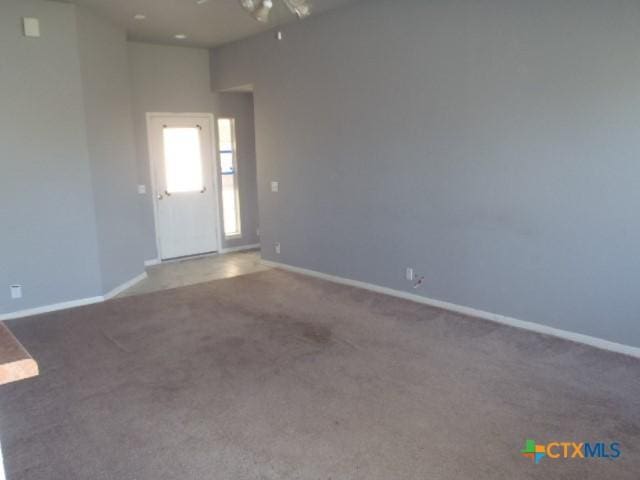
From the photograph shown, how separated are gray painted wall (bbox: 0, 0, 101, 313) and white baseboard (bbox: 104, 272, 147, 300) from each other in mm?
349

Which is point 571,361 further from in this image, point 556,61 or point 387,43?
point 387,43

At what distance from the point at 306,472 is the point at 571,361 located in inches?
84.5

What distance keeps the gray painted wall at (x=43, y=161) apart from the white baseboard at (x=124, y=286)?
0.35 m

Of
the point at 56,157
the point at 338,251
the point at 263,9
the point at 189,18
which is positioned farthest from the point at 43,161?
the point at 338,251

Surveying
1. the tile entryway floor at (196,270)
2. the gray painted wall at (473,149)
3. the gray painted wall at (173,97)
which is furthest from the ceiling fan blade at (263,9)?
the gray painted wall at (173,97)

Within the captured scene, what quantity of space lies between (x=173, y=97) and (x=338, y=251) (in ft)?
10.6

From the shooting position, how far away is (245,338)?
4090 mm

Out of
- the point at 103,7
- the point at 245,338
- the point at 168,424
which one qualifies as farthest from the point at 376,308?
the point at 103,7

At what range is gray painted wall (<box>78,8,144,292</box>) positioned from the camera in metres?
5.07

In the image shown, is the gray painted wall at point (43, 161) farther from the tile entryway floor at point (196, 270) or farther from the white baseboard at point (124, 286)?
the tile entryway floor at point (196, 270)

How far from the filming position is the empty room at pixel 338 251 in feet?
8.75

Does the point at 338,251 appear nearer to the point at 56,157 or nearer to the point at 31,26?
the point at 56,157

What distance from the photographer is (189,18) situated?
5.39 metres

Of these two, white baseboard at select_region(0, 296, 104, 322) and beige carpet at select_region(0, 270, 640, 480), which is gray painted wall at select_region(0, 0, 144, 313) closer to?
white baseboard at select_region(0, 296, 104, 322)
